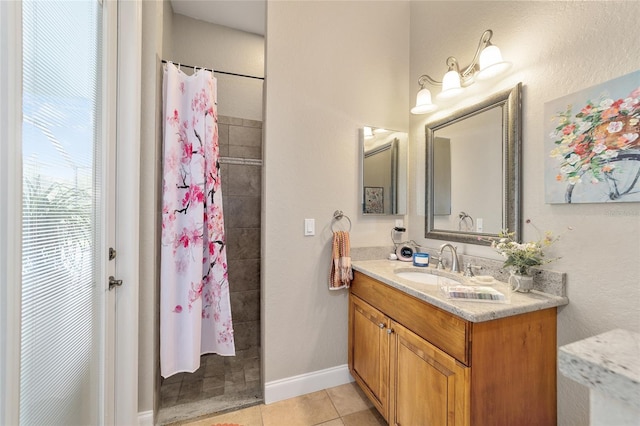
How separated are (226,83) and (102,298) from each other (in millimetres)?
2100

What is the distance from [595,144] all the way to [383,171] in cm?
113

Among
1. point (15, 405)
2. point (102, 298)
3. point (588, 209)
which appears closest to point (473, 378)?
point (588, 209)

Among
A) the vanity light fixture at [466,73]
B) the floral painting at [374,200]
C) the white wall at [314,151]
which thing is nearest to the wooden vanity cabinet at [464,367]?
the white wall at [314,151]

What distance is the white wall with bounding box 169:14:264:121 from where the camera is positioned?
232 centimetres

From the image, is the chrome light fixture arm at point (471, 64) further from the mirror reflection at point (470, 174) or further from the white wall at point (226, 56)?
the white wall at point (226, 56)

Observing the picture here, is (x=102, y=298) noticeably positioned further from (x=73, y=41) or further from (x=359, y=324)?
(x=359, y=324)

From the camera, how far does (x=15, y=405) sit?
64 centimetres

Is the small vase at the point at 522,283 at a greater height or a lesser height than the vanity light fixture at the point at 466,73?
lesser

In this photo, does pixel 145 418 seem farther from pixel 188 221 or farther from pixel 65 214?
pixel 65 214

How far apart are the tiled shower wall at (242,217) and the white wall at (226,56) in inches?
6.5

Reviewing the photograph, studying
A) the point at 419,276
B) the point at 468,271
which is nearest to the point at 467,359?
the point at 468,271

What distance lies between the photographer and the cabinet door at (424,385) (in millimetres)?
980

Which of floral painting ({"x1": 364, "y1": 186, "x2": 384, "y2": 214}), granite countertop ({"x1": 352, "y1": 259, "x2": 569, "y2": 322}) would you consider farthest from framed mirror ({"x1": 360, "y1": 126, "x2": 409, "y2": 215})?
granite countertop ({"x1": 352, "y1": 259, "x2": 569, "y2": 322})

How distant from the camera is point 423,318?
3.85ft
